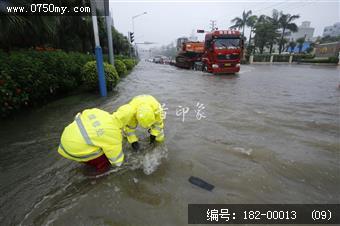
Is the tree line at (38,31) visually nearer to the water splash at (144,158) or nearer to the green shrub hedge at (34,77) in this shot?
the green shrub hedge at (34,77)

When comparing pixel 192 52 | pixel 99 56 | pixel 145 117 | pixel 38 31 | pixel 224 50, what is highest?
pixel 38 31

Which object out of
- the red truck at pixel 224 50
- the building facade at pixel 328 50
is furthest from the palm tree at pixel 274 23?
the red truck at pixel 224 50

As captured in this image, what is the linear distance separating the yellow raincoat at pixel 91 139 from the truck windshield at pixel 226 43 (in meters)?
13.4

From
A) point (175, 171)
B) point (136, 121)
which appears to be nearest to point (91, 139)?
point (136, 121)

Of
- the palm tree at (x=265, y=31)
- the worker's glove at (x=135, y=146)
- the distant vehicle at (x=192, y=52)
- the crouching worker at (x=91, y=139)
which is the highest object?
the palm tree at (x=265, y=31)

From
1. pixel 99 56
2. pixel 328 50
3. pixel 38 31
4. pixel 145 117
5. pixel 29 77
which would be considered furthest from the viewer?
pixel 328 50

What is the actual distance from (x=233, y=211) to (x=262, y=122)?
3.18 m

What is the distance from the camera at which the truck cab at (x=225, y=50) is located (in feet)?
47.7

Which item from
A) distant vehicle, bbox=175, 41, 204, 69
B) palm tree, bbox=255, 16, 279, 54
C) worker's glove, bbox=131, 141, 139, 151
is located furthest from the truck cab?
palm tree, bbox=255, 16, 279, 54

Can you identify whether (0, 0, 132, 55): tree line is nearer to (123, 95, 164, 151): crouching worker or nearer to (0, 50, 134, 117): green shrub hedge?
(0, 50, 134, 117): green shrub hedge

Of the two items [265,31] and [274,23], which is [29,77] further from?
[274,23]

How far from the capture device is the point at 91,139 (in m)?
2.43

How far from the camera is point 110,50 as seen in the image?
10734 mm

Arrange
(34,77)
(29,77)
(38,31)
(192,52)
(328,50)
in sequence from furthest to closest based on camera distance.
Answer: (328,50) < (192,52) < (38,31) < (34,77) < (29,77)
